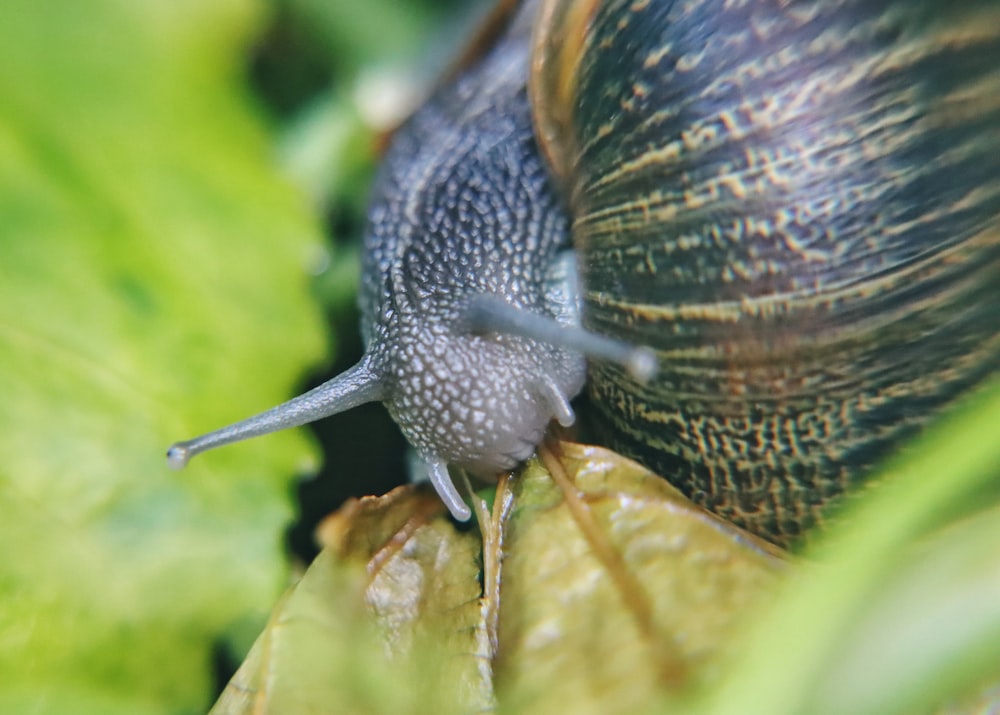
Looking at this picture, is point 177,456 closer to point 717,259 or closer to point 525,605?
point 525,605

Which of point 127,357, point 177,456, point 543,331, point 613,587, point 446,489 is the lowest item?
point 613,587

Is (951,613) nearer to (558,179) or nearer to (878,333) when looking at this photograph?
(878,333)

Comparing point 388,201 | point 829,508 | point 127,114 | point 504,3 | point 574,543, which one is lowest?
point 829,508

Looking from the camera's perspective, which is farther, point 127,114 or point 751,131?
point 127,114

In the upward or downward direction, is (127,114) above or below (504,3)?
above

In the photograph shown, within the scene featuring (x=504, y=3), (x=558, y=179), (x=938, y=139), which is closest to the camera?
(x=938, y=139)

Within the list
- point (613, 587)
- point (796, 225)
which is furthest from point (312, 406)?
point (796, 225)

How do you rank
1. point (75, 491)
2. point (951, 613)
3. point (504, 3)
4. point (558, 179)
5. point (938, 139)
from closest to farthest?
point (951, 613)
point (938, 139)
point (75, 491)
point (558, 179)
point (504, 3)

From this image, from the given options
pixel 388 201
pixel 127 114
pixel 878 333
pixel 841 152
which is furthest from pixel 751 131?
pixel 127 114
